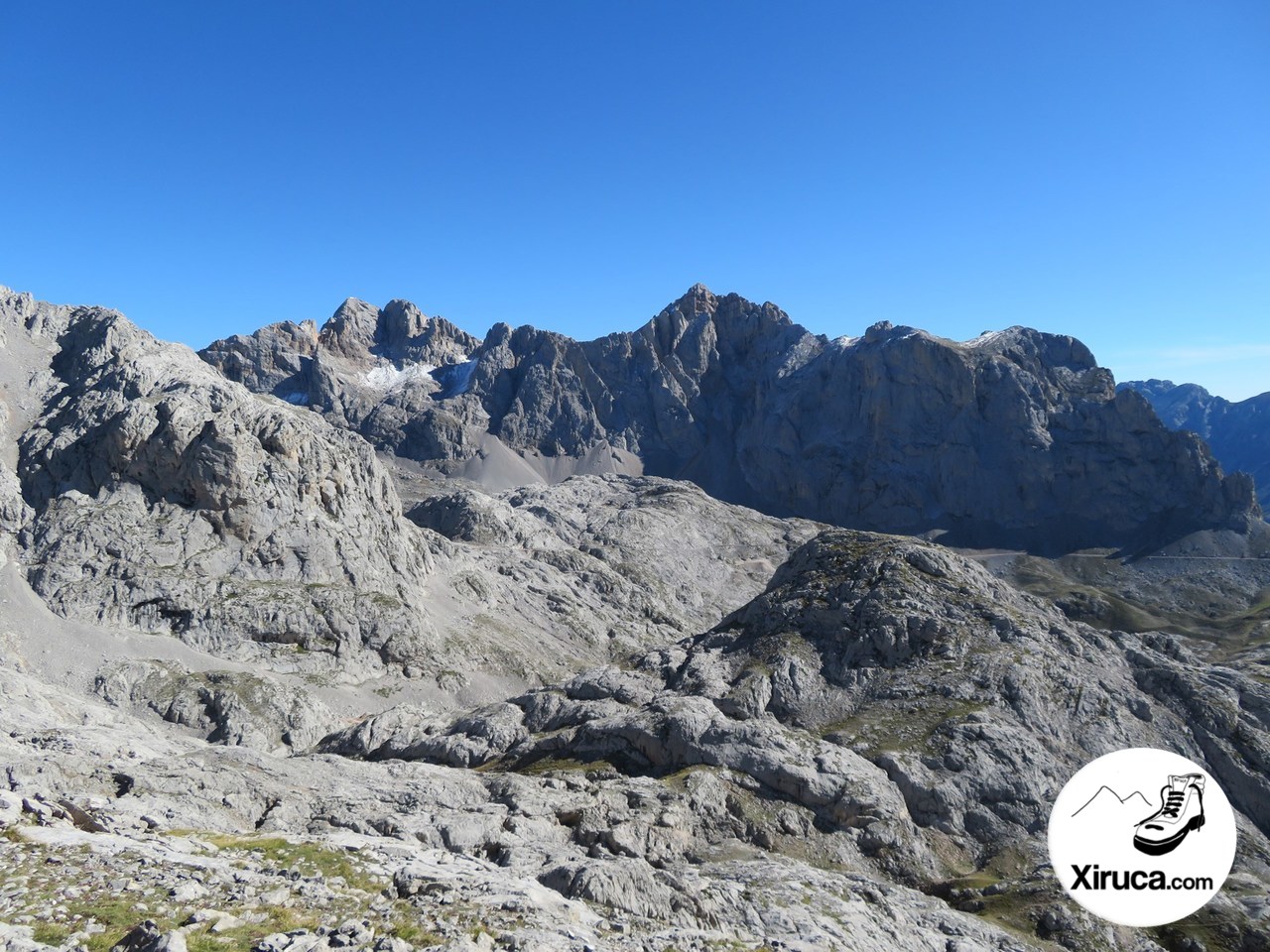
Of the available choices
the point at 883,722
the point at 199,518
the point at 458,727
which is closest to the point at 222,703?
the point at 199,518

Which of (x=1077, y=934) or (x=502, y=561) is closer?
(x=1077, y=934)

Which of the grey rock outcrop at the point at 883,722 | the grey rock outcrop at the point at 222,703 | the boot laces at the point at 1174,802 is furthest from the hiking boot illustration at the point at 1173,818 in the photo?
the grey rock outcrop at the point at 222,703

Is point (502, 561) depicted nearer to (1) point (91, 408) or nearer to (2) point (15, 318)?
(1) point (91, 408)

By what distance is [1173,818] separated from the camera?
35.6 metres

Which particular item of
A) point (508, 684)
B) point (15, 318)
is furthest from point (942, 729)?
point (15, 318)

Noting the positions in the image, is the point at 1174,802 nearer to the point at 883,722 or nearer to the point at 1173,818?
the point at 1173,818

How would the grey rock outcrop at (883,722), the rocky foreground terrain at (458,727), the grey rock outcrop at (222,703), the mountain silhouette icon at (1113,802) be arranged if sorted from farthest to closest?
the grey rock outcrop at (222,703) < the grey rock outcrop at (883,722) < the mountain silhouette icon at (1113,802) < the rocky foreground terrain at (458,727)

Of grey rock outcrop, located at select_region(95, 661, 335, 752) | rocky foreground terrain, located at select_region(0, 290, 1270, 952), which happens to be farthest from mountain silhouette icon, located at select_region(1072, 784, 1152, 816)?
grey rock outcrop, located at select_region(95, 661, 335, 752)

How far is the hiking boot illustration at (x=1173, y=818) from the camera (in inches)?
1379

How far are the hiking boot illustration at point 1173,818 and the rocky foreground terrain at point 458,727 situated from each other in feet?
26.3

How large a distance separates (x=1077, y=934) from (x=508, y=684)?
270 feet

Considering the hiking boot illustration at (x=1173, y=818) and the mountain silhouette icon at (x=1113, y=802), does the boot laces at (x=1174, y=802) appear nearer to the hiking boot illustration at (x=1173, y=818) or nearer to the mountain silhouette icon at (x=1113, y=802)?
the hiking boot illustration at (x=1173, y=818)

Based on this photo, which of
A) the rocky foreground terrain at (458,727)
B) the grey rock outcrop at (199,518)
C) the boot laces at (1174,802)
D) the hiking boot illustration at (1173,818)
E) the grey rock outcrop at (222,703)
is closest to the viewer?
the rocky foreground terrain at (458,727)

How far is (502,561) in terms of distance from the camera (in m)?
151
